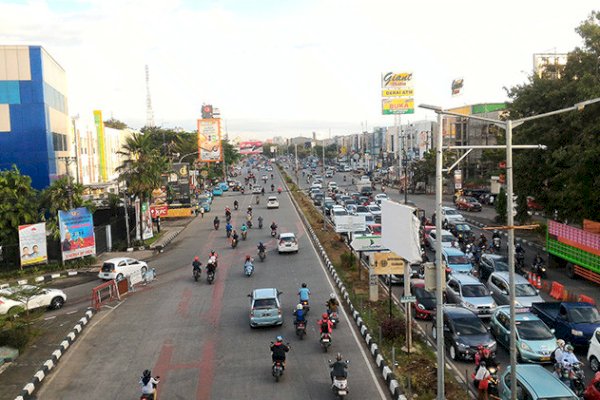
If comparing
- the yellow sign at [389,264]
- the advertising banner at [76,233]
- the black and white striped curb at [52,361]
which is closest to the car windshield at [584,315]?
the yellow sign at [389,264]

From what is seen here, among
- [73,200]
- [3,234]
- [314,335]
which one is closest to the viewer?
[314,335]

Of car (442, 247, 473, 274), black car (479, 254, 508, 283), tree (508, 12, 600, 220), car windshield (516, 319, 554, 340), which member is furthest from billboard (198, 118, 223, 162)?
car windshield (516, 319, 554, 340)

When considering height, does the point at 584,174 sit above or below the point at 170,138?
below

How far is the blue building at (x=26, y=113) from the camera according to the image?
141 feet

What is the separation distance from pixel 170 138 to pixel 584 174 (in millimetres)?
96671

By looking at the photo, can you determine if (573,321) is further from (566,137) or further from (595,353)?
(566,137)

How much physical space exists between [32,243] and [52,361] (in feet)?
54.7

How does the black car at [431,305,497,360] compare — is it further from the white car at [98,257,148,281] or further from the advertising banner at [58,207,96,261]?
the advertising banner at [58,207,96,261]

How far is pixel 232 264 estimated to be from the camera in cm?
3338

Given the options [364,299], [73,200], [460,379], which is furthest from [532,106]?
[73,200]

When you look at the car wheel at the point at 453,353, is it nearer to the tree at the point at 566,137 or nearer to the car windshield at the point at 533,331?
the car windshield at the point at 533,331

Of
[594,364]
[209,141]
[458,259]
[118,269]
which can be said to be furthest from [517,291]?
[209,141]

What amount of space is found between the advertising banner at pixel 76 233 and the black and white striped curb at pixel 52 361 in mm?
11067

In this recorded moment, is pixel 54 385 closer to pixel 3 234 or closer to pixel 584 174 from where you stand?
pixel 3 234
